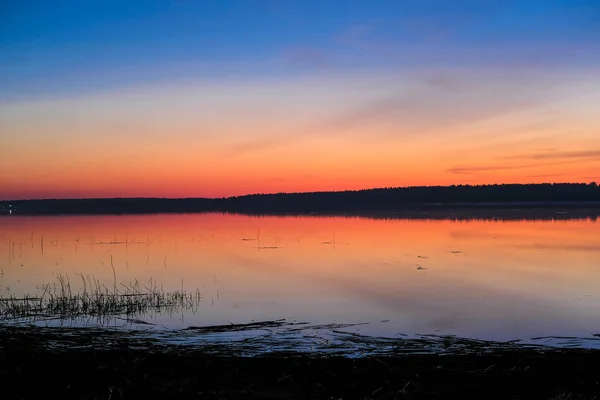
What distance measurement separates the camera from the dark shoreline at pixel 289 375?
8125mm

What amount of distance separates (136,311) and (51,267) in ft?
39.9

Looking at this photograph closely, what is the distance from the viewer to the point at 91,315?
16188 mm

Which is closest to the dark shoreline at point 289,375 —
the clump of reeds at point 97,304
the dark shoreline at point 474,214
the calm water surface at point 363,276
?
the calm water surface at point 363,276

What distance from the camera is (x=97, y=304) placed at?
1711 cm

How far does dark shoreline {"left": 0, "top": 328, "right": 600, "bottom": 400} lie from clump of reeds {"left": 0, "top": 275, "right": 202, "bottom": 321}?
18.6ft

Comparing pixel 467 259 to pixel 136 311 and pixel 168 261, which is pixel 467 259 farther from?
pixel 136 311

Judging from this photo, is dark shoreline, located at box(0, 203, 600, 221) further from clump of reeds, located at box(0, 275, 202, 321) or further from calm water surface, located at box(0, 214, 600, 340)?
clump of reeds, located at box(0, 275, 202, 321)

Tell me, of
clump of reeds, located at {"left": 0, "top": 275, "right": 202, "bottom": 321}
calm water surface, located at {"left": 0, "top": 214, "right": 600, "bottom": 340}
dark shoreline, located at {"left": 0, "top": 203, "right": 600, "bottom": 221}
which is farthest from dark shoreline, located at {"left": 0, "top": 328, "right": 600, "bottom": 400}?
dark shoreline, located at {"left": 0, "top": 203, "right": 600, "bottom": 221}

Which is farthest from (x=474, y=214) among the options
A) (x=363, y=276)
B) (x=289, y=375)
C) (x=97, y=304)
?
(x=289, y=375)

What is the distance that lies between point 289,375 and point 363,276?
15509 millimetres

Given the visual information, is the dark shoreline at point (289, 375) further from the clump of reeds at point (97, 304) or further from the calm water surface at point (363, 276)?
the clump of reeds at point (97, 304)

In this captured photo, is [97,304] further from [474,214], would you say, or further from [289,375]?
[474,214]

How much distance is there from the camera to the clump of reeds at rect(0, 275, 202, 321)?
53.1 ft

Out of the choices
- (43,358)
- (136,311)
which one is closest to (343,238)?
(136,311)
